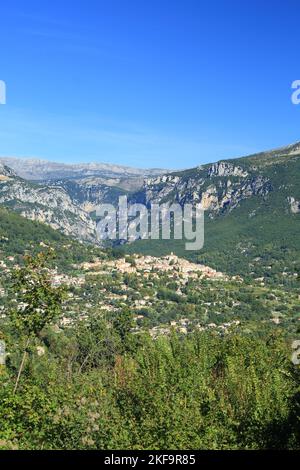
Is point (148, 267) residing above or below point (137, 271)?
above

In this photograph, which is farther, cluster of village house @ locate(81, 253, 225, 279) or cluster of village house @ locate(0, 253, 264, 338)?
cluster of village house @ locate(81, 253, 225, 279)

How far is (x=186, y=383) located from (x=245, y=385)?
3.25m

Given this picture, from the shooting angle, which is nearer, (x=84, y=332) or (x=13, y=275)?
(x=13, y=275)

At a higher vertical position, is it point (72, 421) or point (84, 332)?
point (72, 421)

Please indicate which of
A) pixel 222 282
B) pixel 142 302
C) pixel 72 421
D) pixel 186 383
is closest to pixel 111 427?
pixel 72 421

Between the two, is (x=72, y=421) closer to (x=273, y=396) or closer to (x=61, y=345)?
(x=273, y=396)

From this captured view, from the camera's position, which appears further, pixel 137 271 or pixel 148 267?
pixel 148 267

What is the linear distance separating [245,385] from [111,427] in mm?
9190

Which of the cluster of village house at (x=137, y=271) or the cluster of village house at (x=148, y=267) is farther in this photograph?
the cluster of village house at (x=148, y=267)
